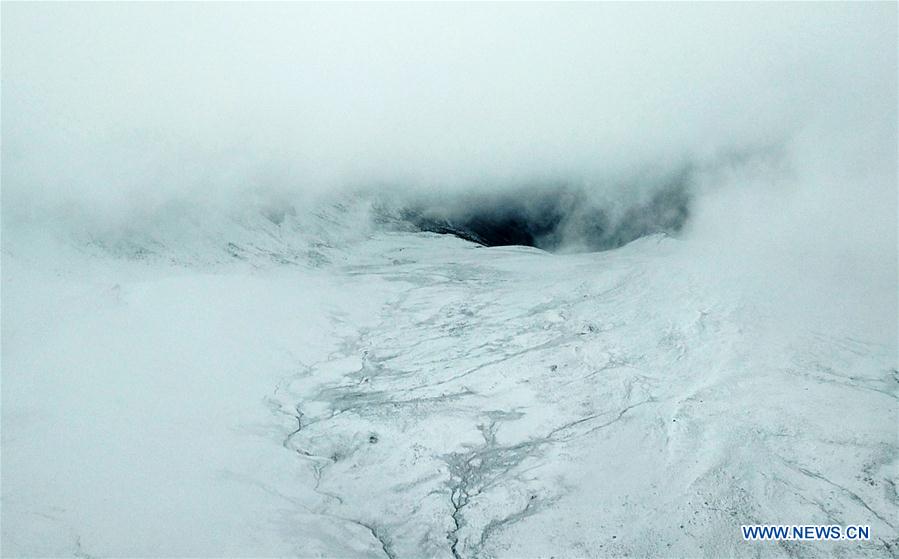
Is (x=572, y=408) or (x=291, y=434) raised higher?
Result: (x=572, y=408)

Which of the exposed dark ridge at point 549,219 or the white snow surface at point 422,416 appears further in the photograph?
the exposed dark ridge at point 549,219

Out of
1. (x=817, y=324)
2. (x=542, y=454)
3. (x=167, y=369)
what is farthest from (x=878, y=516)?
(x=167, y=369)

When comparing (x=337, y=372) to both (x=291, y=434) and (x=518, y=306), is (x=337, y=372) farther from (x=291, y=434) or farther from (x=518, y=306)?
(x=518, y=306)

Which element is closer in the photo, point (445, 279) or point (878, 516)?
point (878, 516)

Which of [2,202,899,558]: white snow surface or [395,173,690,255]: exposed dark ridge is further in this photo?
[395,173,690,255]: exposed dark ridge

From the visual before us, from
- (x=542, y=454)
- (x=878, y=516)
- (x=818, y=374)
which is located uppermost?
(x=818, y=374)

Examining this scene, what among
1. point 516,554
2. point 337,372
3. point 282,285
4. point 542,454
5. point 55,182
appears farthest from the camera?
point 282,285

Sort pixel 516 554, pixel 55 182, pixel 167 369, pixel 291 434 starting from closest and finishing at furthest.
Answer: pixel 516 554 < pixel 291 434 < pixel 167 369 < pixel 55 182

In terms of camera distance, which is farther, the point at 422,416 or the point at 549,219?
the point at 549,219
